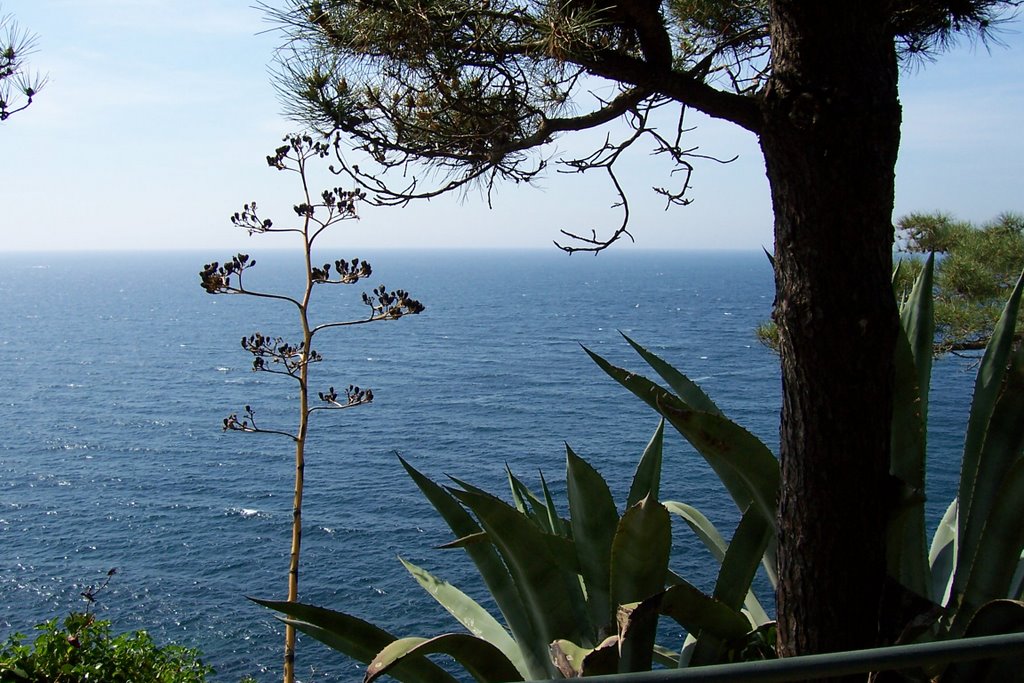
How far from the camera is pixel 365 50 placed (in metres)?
2.83

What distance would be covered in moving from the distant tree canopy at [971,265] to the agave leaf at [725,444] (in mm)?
7869

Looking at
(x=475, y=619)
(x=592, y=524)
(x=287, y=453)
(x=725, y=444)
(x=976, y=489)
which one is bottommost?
(x=287, y=453)

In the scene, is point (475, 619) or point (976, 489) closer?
point (976, 489)

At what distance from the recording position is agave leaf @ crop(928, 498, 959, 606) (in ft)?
7.58

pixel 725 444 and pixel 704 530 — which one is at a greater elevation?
pixel 725 444

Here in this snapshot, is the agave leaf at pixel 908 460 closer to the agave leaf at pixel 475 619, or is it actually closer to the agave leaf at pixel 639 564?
the agave leaf at pixel 639 564

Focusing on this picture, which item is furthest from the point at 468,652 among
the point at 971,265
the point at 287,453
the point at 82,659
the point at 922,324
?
the point at 287,453

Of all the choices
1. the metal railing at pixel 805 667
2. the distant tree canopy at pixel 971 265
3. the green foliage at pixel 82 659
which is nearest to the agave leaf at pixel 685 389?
the metal railing at pixel 805 667

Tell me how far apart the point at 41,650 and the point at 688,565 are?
1695 centimetres

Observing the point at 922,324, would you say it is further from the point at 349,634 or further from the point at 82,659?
the point at 82,659

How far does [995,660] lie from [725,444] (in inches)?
27.1

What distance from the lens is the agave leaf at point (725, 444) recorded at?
1896 millimetres

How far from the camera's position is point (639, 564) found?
1.98m

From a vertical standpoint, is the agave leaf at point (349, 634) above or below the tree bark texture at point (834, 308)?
below
